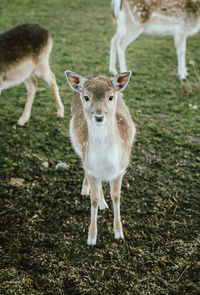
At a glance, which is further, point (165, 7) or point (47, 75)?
point (165, 7)

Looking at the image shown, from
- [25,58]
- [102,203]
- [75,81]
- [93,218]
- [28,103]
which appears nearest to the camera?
[75,81]

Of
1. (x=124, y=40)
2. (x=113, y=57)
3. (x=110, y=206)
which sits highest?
(x=124, y=40)

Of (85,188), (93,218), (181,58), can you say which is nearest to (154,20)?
(181,58)

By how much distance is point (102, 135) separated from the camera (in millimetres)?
2451

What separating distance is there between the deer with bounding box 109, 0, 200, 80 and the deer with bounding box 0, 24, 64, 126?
1714mm

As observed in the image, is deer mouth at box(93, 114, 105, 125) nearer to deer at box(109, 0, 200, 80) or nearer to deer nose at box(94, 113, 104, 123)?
deer nose at box(94, 113, 104, 123)

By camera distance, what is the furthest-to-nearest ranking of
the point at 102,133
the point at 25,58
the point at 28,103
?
the point at 28,103 → the point at 25,58 → the point at 102,133

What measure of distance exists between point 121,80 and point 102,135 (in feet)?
1.68

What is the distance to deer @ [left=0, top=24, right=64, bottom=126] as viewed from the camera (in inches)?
169

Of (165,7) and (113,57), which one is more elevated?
(165,7)

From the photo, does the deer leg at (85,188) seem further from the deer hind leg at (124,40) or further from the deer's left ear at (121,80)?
the deer hind leg at (124,40)

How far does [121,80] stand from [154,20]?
3.85 metres

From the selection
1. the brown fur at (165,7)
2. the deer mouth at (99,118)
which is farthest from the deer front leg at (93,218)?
the brown fur at (165,7)

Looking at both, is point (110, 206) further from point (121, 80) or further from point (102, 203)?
point (121, 80)
